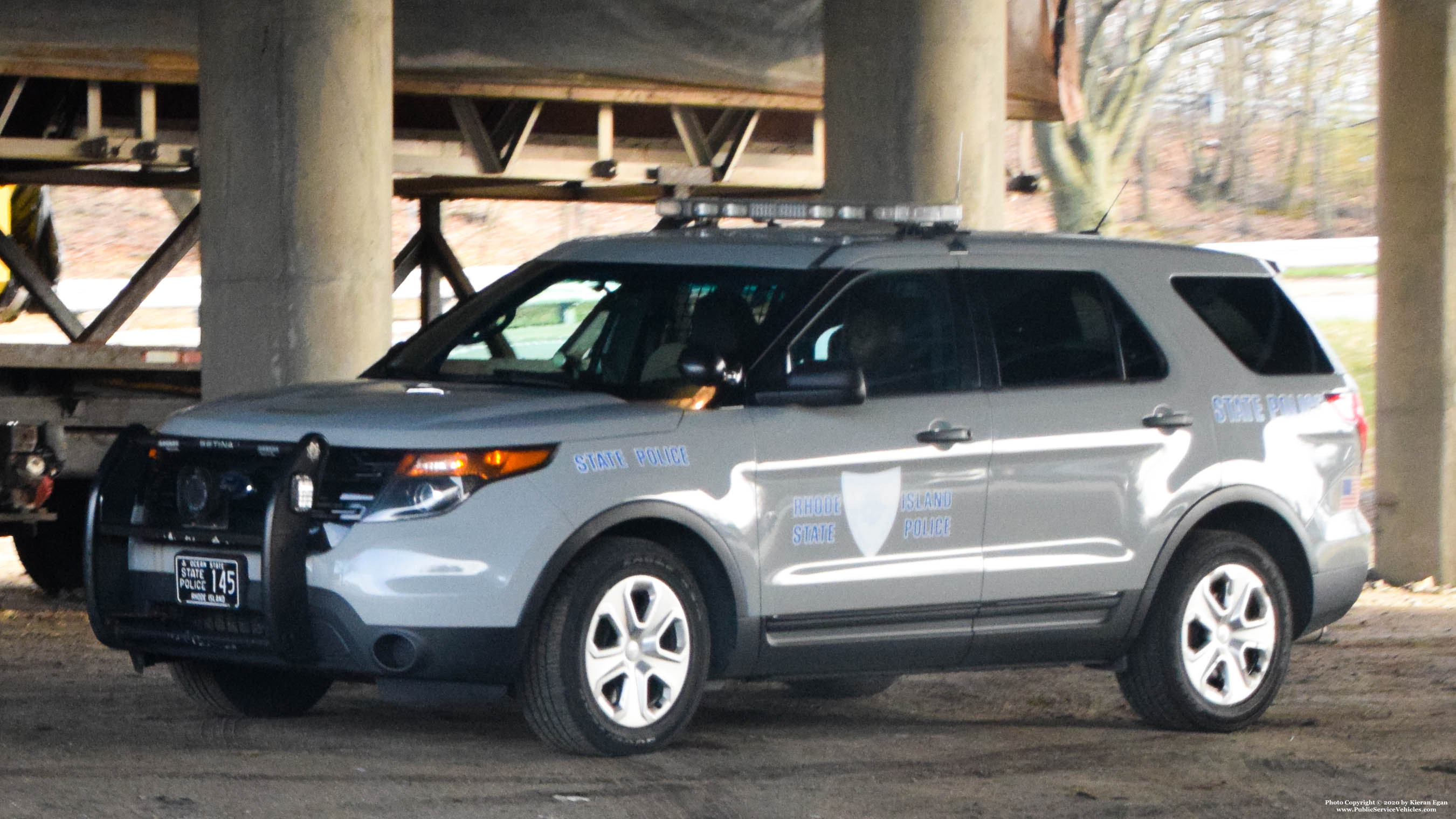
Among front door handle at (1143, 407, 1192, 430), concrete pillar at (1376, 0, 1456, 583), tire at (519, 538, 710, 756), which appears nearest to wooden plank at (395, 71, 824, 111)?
concrete pillar at (1376, 0, 1456, 583)

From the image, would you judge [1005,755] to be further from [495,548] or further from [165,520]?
[165,520]

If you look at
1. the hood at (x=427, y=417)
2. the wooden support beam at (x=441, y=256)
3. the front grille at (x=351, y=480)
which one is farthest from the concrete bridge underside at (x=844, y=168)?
the front grille at (x=351, y=480)

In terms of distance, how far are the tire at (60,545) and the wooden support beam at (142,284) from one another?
0.89 m

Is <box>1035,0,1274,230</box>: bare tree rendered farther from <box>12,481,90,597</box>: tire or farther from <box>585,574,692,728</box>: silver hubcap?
<box>585,574,692,728</box>: silver hubcap

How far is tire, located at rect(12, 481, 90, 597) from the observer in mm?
13492

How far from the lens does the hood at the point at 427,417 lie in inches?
289

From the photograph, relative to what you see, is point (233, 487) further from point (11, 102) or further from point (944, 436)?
point (11, 102)

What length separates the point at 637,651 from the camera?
757 centimetres

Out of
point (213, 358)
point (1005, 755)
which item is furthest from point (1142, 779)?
point (213, 358)

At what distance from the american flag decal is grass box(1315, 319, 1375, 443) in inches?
852

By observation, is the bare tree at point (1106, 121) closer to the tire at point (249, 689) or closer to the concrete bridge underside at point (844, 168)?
the concrete bridge underside at point (844, 168)

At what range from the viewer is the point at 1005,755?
8.17 metres

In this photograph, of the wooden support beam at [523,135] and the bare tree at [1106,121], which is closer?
the wooden support beam at [523,135]

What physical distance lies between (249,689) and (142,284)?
611 centimetres
